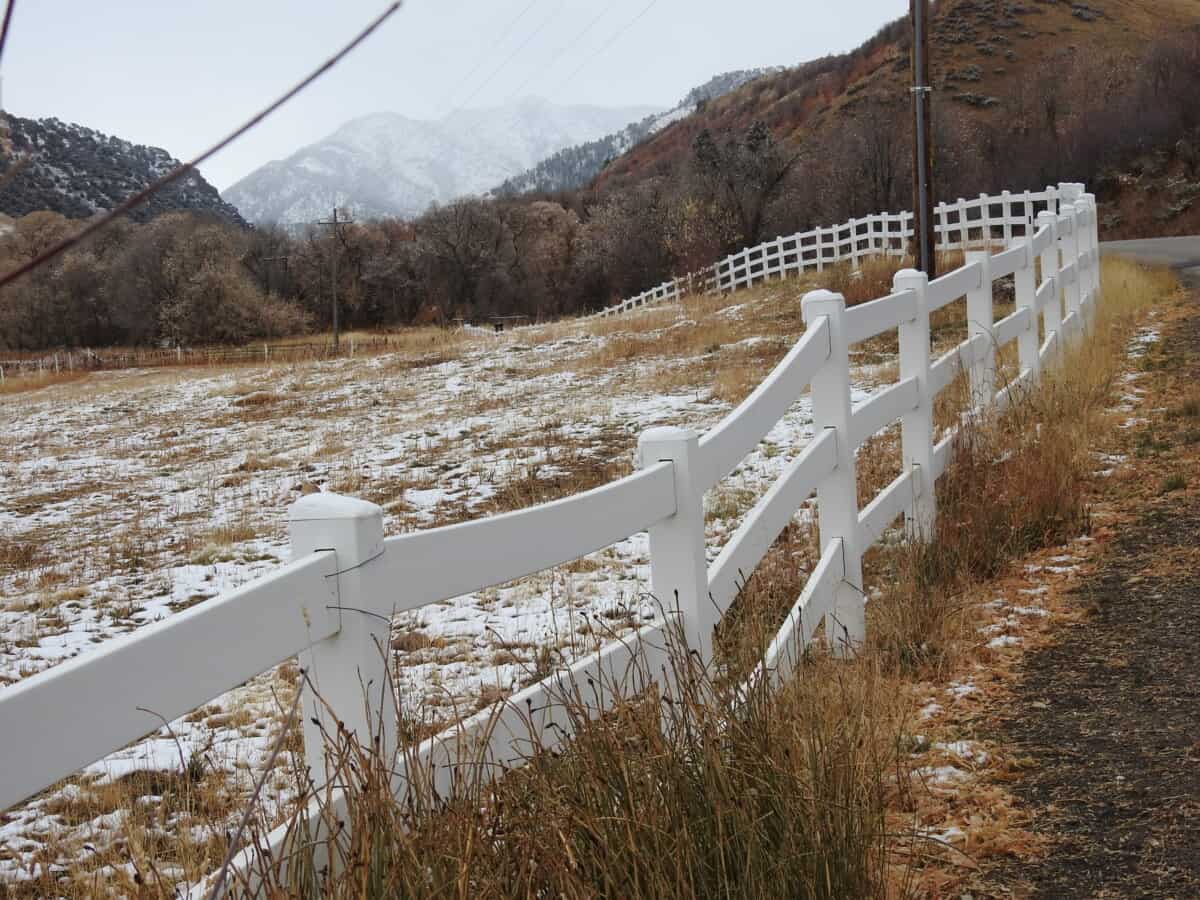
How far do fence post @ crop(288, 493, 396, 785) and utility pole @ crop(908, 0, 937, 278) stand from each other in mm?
13624

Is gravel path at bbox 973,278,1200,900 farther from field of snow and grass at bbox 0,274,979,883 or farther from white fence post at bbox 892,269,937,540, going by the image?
field of snow and grass at bbox 0,274,979,883

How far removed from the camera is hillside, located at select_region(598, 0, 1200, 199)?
210 ft

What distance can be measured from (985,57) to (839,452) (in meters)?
77.4

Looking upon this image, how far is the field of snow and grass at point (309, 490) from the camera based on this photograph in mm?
4293

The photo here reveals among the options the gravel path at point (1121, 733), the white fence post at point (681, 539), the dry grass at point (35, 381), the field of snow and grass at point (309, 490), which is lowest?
the dry grass at point (35, 381)

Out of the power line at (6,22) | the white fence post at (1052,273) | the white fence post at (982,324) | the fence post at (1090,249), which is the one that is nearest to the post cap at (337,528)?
the power line at (6,22)

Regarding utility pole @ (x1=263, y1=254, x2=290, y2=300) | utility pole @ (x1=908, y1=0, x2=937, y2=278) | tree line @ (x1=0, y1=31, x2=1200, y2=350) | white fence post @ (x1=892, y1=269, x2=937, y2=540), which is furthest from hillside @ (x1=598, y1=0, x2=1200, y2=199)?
white fence post @ (x1=892, y1=269, x2=937, y2=540)

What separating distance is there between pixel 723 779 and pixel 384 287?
251 ft

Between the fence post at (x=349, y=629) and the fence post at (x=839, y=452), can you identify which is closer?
the fence post at (x=349, y=629)

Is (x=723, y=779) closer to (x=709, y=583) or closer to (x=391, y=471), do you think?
(x=709, y=583)

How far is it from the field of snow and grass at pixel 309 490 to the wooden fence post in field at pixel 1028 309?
2.06m

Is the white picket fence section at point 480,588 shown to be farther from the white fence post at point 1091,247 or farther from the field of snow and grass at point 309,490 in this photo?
the white fence post at point 1091,247

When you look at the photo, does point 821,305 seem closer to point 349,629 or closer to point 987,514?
point 987,514

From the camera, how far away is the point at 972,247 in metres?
23.3
